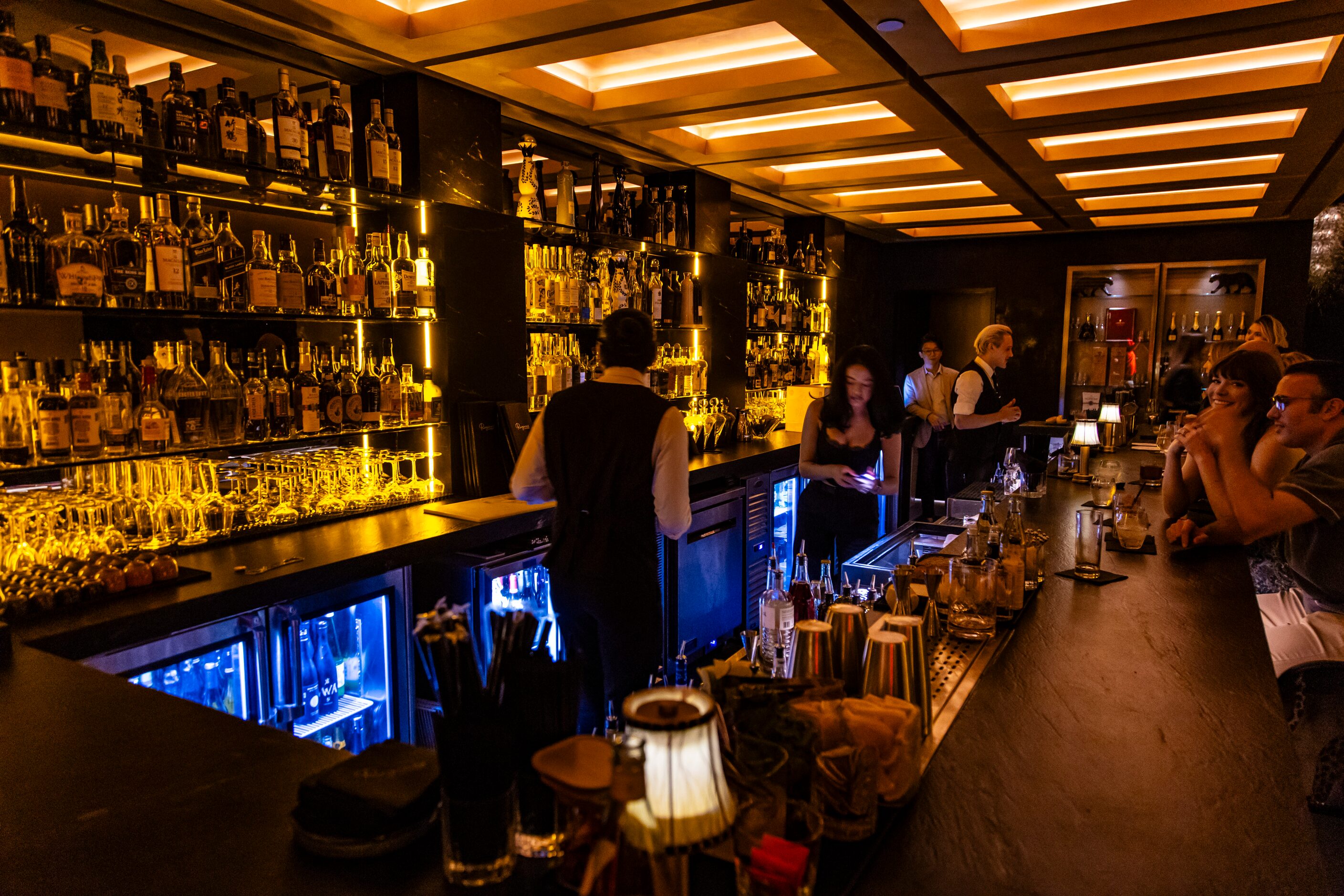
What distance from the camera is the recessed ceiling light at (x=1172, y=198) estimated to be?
Answer: 612cm

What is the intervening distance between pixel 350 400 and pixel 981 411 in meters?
4.47

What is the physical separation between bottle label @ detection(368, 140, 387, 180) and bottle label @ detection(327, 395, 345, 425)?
2.88 feet

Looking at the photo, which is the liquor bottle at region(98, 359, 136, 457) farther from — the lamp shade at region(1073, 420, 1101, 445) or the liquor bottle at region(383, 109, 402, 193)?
the lamp shade at region(1073, 420, 1101, 445)

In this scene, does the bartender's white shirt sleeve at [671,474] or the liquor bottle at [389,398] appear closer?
the bartender's white shirt sleeve at [671,474]

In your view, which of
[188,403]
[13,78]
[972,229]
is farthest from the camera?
[972,229]

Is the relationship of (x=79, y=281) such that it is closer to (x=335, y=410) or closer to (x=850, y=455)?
(x=335, y=410)

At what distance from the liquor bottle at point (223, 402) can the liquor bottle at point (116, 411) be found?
25 cm

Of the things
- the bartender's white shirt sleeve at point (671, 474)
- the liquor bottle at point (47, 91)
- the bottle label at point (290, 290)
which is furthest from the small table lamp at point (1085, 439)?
the liquor bottle at point (47, 91)

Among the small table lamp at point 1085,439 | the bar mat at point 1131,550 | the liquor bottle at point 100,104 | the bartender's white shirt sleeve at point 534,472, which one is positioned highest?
the liquor bottle at point 100,104

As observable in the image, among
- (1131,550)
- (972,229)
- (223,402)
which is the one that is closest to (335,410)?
(223,402)

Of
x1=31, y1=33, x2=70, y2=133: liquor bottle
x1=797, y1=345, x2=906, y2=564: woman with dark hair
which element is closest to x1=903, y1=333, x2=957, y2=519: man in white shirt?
x1=797, y1=345, x2=906, y2=564: woman with dark hair

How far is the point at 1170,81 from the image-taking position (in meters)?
3.79

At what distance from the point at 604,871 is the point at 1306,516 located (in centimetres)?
269

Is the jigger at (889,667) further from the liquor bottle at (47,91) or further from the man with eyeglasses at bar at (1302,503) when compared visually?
the liquor bottle at (47,91)
